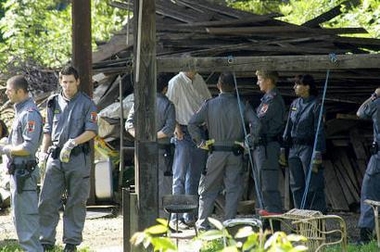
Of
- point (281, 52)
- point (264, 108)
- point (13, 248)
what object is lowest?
point (13, 248)

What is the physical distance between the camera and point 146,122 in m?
10.0

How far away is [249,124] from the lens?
39.3 ft

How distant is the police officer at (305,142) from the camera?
1212 cm

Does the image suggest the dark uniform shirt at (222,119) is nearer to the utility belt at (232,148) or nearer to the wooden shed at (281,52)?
the utility belt at (232,148)

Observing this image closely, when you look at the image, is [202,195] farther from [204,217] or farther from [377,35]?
[377,35]

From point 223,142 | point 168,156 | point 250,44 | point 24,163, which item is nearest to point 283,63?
point 223,142

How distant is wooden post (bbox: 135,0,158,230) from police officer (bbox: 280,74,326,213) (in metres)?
2.73

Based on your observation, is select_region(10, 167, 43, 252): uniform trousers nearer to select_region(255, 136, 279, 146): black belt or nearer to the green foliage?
select_region(255, 136, 279, 146): black belt

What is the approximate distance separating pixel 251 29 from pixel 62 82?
3970 mm

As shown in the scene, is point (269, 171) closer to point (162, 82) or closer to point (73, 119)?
point (162, 82)

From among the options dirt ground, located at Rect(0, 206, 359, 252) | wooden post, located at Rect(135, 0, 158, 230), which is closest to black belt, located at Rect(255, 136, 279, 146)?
dirt ground, located at Rect(0, 206, 359, 252)

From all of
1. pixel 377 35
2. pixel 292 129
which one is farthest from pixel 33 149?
pixel 377 35

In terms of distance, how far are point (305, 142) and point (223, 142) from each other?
1074 millimetres

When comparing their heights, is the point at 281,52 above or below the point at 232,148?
above
